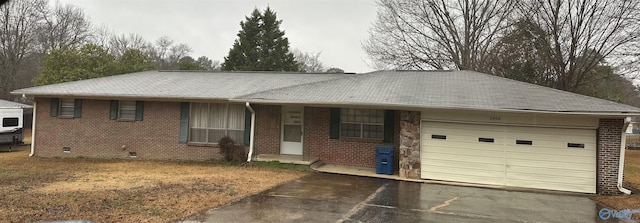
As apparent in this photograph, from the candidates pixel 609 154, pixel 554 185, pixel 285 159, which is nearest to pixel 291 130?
pixel 285 159

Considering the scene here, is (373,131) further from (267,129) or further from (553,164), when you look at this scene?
(553,164)

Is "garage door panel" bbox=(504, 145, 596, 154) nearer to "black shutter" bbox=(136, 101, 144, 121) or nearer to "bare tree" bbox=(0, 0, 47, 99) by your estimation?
"black shutter" bbox=(136, 101, 144, 121)

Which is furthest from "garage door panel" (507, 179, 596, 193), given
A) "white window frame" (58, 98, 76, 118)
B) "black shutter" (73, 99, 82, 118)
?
"white window frame" (58, 98, 76, 118)

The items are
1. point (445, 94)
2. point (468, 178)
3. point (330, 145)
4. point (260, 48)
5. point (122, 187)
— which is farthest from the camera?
point (260, 48)

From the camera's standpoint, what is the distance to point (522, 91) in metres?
10.1

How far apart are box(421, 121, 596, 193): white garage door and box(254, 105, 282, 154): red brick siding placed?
15.4 feet

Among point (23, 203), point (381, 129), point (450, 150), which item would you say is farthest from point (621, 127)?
point (23, 203)

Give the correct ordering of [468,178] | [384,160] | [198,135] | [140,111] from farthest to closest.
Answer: [140,111], [198,135], [384,160], [468,178]

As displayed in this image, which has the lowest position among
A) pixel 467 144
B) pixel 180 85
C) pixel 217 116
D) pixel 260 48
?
pixel 467 144

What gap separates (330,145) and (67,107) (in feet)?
31.9

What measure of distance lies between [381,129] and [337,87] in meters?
1.93

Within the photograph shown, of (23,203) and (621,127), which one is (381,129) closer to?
(621,127)

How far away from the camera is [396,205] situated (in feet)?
22.8

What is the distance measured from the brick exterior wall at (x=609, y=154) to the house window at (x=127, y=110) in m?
13.8
